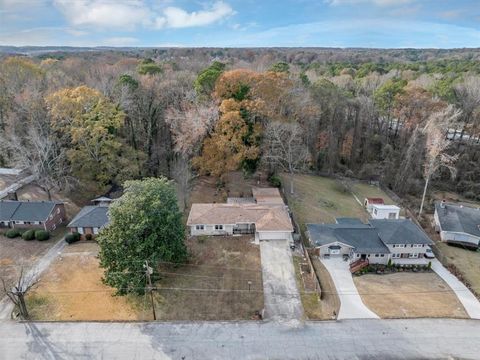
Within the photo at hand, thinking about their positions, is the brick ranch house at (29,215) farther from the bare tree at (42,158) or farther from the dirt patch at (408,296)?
the dirt patch at (408,296)

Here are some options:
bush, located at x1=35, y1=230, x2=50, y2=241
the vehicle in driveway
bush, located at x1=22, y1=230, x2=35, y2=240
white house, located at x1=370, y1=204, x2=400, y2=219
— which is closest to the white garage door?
white house, located at x1=370, y1=204, x2=400, y2=219

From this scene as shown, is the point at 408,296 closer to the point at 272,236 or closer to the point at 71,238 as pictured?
the point at 272,236

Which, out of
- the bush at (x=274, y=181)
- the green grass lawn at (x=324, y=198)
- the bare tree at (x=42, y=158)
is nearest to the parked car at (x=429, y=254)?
the green grass lawn at (x=324, y=198)

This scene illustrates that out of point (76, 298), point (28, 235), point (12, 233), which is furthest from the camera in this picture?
point (12, 233)

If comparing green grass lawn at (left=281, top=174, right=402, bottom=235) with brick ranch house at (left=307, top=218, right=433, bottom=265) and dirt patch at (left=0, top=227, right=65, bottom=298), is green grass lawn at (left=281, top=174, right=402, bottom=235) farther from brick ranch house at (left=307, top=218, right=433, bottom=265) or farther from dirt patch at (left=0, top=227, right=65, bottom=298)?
dirt patch at (left=0, top=227, right=65, bottom=298)

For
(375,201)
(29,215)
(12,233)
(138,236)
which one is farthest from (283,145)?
(12,233)
